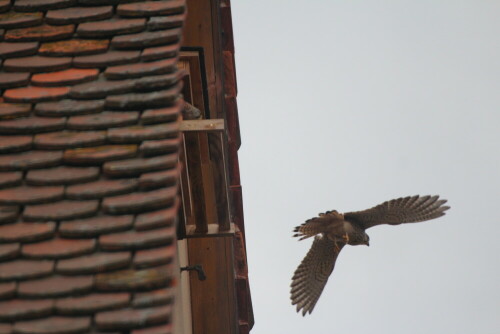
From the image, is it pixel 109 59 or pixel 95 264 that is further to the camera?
pixel 109 59

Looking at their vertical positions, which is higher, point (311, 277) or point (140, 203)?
point (311, 277)

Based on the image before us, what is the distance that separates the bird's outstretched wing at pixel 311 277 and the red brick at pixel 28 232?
5.82 metres

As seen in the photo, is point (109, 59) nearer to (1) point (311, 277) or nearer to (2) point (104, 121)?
(2) point (104, 121)

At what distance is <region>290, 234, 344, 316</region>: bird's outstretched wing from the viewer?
920 centimetres

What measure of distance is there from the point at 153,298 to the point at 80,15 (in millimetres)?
1599

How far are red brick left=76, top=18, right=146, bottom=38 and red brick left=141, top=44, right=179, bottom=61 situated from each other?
0.18 m

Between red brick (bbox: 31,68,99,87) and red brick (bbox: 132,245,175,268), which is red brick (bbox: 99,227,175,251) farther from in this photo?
red brick (bbox: 31,68,99,87)

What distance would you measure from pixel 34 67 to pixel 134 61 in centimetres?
45

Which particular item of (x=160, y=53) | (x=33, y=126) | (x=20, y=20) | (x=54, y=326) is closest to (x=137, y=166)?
(x=33, y=126)

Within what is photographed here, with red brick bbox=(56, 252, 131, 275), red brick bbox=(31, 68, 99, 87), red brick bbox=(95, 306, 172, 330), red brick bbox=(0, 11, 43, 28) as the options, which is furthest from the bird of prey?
red brick bbox=(95, 306, 172, 330)

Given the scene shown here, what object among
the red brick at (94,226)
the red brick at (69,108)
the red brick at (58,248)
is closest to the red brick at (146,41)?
the red brick at (69,108)

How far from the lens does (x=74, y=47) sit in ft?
13.7

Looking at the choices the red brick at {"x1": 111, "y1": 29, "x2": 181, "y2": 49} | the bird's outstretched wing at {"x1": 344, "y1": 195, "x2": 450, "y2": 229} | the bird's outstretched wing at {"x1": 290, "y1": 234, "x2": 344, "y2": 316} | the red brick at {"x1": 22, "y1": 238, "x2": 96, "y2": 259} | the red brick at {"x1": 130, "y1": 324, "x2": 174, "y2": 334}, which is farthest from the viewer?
the bird's outstretched wing at {"x1": 290, "y1": 234, "x2": 344, "y2": 316}

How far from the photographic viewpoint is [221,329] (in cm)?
754
